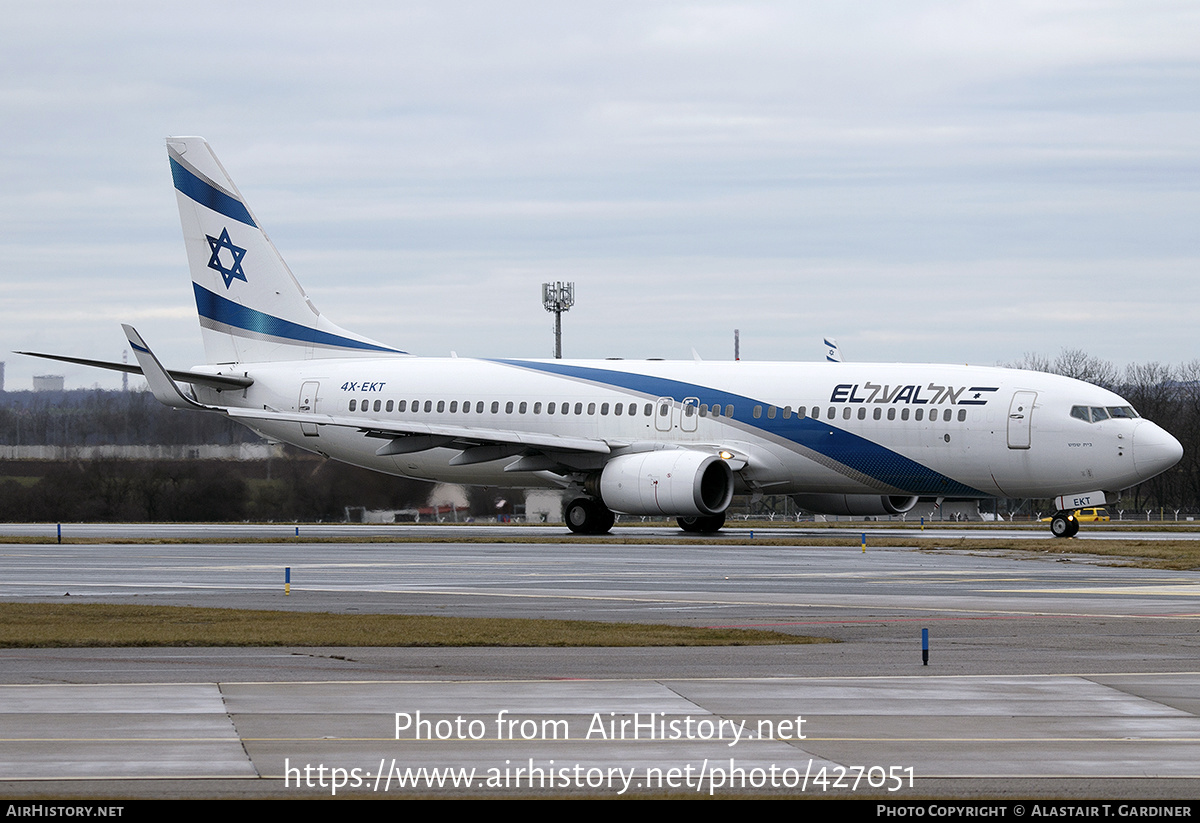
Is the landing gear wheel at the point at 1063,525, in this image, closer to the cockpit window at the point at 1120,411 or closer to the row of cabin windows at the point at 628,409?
the cockpit window at the point at 1120,411

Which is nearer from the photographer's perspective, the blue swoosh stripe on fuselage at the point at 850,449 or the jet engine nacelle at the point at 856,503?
the blue swoosh stripe on fuselage at the point at 850,449

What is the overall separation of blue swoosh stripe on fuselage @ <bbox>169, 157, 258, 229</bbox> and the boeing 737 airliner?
51mm

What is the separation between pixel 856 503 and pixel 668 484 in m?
7.09

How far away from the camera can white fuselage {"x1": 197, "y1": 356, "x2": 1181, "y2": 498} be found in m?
40.8

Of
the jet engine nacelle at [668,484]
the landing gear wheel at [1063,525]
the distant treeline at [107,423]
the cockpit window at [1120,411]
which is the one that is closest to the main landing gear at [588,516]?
the jet engine nacelle at [668,484]

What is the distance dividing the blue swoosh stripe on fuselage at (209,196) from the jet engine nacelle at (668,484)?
16.1 metres

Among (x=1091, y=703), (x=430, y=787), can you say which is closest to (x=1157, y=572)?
(x=1091, y=703)

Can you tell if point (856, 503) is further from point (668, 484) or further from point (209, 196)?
point (209, 196)

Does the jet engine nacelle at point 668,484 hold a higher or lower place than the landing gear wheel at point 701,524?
higher

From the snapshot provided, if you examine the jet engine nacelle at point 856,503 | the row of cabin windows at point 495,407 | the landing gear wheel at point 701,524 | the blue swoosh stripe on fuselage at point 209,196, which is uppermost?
the blue swoosh stripe on fuselage at point 209,196

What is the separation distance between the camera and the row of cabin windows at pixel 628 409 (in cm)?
4203

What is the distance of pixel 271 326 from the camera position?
5219cm

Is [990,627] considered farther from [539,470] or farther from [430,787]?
[539,470]

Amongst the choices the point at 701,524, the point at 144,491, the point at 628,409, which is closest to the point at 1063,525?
the point at 701,524
